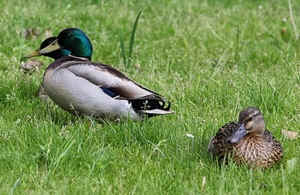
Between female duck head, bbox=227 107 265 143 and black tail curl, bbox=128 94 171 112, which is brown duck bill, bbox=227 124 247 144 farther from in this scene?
black tail curl, bbox=128 94 171 112

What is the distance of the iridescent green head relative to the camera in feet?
17.9

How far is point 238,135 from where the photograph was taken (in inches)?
158

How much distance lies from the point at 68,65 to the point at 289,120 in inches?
69.3

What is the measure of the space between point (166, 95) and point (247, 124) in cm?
173

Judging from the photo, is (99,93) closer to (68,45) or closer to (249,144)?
(68,45)

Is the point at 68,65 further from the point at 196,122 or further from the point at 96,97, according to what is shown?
the point at 196,122

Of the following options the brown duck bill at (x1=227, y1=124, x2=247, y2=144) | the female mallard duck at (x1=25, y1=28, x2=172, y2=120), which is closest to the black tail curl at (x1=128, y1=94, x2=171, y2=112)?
the female mallard duck at (x1=25, y1=28, x2=172, y2=120)

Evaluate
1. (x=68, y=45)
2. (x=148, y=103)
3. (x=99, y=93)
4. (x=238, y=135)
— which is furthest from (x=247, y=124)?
(x=68, y=45)

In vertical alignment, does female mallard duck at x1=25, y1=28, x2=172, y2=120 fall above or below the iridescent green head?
below

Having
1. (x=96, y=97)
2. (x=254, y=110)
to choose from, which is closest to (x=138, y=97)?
(x=96, y=97)

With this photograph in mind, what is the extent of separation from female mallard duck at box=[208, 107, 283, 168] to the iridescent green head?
1780 mm

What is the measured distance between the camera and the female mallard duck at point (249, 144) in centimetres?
405

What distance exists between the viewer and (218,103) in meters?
5.46

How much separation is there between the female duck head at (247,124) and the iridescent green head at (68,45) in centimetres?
189
